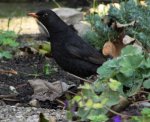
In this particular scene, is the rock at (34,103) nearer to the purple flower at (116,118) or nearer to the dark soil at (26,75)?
the dark soil at (26,75)

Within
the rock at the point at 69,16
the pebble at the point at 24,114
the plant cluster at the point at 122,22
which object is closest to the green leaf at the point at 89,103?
the pebble at the point at 24,114

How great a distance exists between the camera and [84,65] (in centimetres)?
566

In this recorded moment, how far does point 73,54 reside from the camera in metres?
5.64

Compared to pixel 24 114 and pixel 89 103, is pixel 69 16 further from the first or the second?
pixel 89 103

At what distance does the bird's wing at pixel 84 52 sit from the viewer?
18.5 feet

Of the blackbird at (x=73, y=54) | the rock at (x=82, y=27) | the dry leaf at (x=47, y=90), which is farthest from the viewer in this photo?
the rock at (x=82, y=27)

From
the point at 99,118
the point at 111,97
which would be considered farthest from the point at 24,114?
the point at 99,118

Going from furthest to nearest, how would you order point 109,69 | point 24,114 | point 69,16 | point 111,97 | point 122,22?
point 69,16, point 122,22, point 24,114, point 109,69, point 111,97

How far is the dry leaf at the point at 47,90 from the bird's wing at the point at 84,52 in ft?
1.92

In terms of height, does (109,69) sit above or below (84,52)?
above

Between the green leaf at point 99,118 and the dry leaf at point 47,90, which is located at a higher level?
the green leaf at point 99,118

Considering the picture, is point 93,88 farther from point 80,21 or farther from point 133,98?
point 80,21

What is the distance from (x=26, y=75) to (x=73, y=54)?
0.58 metres

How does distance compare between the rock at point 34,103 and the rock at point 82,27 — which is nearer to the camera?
the rock at point 34,103
